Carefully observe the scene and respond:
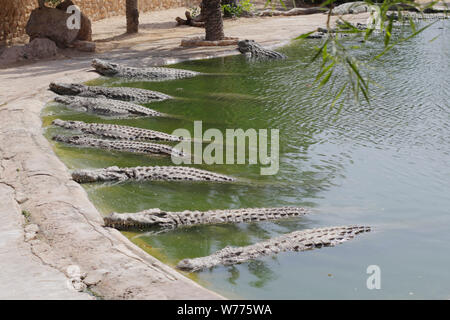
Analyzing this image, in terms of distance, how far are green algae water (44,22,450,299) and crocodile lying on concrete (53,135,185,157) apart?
11cm

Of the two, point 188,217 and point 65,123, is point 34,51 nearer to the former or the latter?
point 65,123

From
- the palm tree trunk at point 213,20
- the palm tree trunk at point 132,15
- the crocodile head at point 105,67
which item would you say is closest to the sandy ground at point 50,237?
the crocodile head at point 105,67

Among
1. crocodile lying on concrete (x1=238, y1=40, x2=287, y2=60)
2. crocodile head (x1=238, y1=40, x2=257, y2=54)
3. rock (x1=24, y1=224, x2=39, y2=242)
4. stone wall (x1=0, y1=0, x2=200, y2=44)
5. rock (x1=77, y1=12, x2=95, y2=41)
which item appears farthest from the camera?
stone wall (x1=0, y1=0, x2=200, y2=44)

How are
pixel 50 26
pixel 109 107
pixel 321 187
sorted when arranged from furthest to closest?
pixel 50 26
pixel 109 107
pixel 321 187

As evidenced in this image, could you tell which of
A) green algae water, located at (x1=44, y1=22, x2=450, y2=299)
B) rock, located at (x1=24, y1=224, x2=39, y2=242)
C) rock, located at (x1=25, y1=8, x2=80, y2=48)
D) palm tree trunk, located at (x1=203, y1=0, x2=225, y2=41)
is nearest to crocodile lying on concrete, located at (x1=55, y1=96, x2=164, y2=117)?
green algae water, located at (x1=44, y1=22, x2=450, y2=299)

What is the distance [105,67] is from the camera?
11.1 m

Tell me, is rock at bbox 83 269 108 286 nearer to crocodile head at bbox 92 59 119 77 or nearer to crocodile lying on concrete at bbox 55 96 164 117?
crocodile lying on concrete at bbox 55 96 164 117

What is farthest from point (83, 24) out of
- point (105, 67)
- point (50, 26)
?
point (105, 67)

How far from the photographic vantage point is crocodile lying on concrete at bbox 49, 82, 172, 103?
31.4 ft

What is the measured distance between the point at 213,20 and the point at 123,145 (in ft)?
26.2

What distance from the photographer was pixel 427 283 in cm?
411

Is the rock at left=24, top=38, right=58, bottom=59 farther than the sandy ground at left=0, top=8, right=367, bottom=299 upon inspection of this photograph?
Yes

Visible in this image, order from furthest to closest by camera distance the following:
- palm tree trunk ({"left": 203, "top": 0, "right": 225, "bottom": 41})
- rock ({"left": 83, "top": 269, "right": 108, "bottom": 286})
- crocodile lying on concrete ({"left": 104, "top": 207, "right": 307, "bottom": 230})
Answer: palm tree trunk ({"left": 203, "top": 0, "right": 225, "bottom": 41}) < crocodile lying on concrete ({"left": 104, "top": 207, "right": 307, "bottom": 230}) < rock ({"left": 83, "top": 269, "right": 108, "bottom": 286})

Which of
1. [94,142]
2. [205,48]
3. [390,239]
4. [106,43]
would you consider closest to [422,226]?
[390,239]
